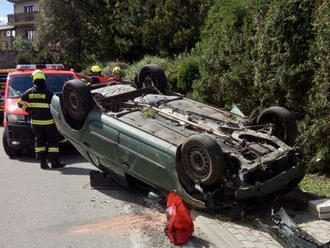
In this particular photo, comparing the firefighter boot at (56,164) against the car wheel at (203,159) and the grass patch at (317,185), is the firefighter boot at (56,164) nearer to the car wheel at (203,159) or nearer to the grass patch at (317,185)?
the car wheel at (203,159)

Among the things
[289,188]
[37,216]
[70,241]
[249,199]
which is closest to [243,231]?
[249,199]

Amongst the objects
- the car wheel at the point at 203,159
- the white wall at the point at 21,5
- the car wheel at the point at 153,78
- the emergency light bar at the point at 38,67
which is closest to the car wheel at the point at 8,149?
the emergency light bar at the point at 38,67

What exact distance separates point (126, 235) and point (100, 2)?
26973 millimetres

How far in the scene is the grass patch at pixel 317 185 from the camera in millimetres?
6293

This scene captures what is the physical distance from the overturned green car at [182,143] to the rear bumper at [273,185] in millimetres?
10

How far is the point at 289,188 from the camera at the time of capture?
5.62 m

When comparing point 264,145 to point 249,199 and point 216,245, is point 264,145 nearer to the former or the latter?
point 249,199

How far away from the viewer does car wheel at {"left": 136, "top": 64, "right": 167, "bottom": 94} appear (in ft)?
26.1

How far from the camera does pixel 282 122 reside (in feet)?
20.0

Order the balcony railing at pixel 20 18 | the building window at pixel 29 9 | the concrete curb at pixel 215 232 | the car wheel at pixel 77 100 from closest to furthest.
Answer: the concrete curb at pixel 215 232 < the car wheel at pixel 77 100 < the balcony railing at pixel 20 18 < the building window at pixel 29 9

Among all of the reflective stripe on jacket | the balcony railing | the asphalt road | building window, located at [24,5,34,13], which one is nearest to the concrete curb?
the asphalt road

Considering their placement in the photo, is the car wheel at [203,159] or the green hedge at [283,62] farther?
the green hedge at [283,62]

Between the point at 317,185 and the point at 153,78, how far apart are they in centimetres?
309

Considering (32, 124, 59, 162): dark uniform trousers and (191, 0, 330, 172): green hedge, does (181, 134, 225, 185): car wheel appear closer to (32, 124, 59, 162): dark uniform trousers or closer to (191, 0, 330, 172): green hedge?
(191, 0, 330, 172): green hedge
